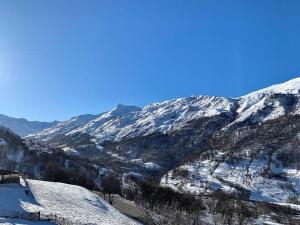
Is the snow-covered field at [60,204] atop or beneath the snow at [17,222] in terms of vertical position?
atop

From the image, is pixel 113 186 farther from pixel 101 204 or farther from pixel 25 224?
pixel 25 224

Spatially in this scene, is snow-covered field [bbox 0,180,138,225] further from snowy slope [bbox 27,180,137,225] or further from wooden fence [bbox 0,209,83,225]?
wooden fence [bbox 0,209,83,225]

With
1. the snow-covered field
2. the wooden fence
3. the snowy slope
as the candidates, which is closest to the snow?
the snow-covered field

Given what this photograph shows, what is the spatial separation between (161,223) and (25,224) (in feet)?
128

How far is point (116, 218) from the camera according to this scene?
75.6 m

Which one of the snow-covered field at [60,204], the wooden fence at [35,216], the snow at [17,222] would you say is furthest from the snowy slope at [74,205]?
the snow at [17,222]

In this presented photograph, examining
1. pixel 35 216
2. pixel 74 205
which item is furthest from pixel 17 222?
pixel 74 205

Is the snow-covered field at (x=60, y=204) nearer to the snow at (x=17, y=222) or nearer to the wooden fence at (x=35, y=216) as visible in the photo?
the snow at (x=17, y=222)

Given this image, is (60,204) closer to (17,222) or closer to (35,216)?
(35,216)

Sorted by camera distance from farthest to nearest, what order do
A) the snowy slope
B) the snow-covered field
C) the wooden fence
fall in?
the snowy slope, the snow-covered field, the wooden fence

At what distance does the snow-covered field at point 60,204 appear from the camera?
65494 millimetres

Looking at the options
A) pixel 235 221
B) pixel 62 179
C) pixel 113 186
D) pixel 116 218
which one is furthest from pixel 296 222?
pixel 116 218

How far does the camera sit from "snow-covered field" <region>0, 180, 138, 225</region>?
65494 mm

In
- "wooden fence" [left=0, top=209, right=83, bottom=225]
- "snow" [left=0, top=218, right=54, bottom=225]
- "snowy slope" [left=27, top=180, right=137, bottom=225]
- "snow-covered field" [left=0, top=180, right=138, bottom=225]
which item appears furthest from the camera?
"snowy slope" [left=27, top=180, right=137, bottom=225]
